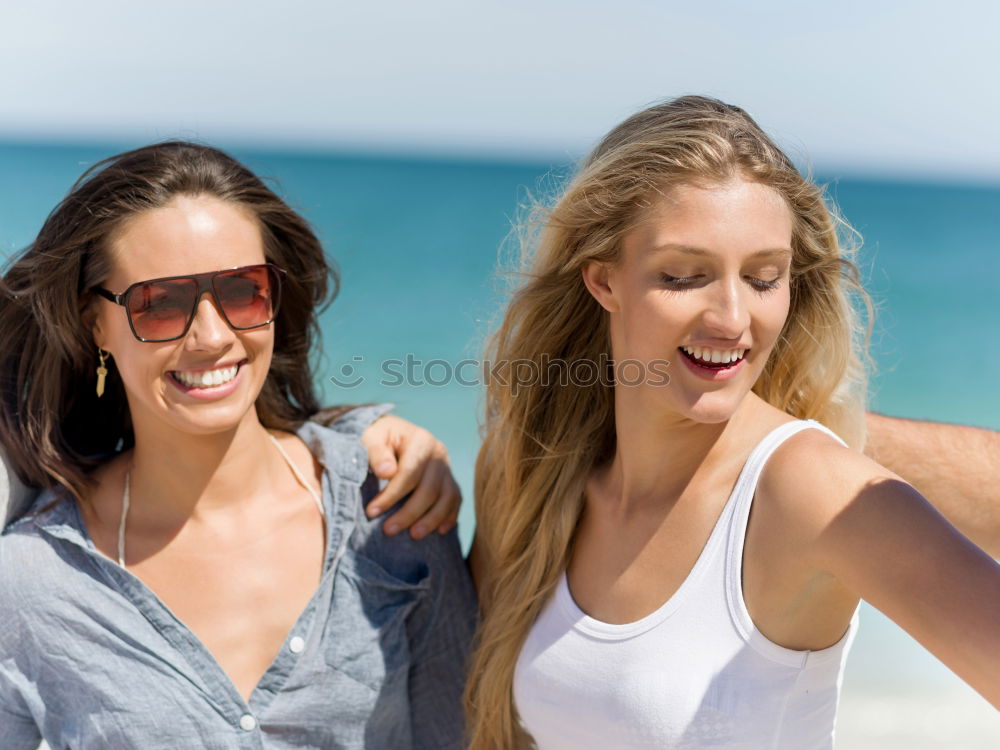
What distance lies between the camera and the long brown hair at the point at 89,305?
2951 mm

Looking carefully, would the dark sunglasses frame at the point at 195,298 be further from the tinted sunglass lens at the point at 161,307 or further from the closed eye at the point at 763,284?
the closed eye at the point at 763,284

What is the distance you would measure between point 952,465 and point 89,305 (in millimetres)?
2583

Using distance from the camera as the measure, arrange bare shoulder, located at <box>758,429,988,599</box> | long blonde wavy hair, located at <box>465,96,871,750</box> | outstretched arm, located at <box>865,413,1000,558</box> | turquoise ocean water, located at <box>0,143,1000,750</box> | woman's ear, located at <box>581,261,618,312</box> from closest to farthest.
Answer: bare shoulder, located at <box>758,429,988,599</box> → long blonde wavy hair, located at <box>465,96,871,750</box> → woman's ear, located at <box>581,261,618,312</box> → outstretched arm, located at <box>865,413,1000,558</box> → turquoise ocean water, located at <box>0,143,1000,750</box>

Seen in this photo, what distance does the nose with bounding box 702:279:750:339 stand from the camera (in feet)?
7.94

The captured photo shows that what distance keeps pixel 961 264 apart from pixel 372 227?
14370 mm

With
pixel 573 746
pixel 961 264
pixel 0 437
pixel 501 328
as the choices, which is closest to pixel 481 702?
pixel 573 746

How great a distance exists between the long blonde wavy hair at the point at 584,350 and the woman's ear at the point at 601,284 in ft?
0.09

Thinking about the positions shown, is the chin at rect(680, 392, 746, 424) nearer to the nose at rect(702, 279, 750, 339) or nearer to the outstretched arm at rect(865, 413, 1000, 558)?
the nose at rect(702, 279, 750, 339)

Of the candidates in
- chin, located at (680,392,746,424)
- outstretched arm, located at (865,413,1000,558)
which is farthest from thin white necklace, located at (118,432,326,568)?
outstretched arm, located at (865,413,1000,558)

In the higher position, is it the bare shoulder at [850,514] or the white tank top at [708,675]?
the bare shoulder at [850,514]

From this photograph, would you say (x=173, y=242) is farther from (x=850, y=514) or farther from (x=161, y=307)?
(x=850, y=514)

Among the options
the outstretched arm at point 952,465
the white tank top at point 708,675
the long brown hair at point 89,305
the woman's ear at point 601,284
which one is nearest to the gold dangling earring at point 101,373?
the long brown hair at point 89,305

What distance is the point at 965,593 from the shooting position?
1.91 meters

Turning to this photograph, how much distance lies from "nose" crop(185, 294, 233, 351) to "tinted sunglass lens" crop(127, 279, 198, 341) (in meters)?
0.02
